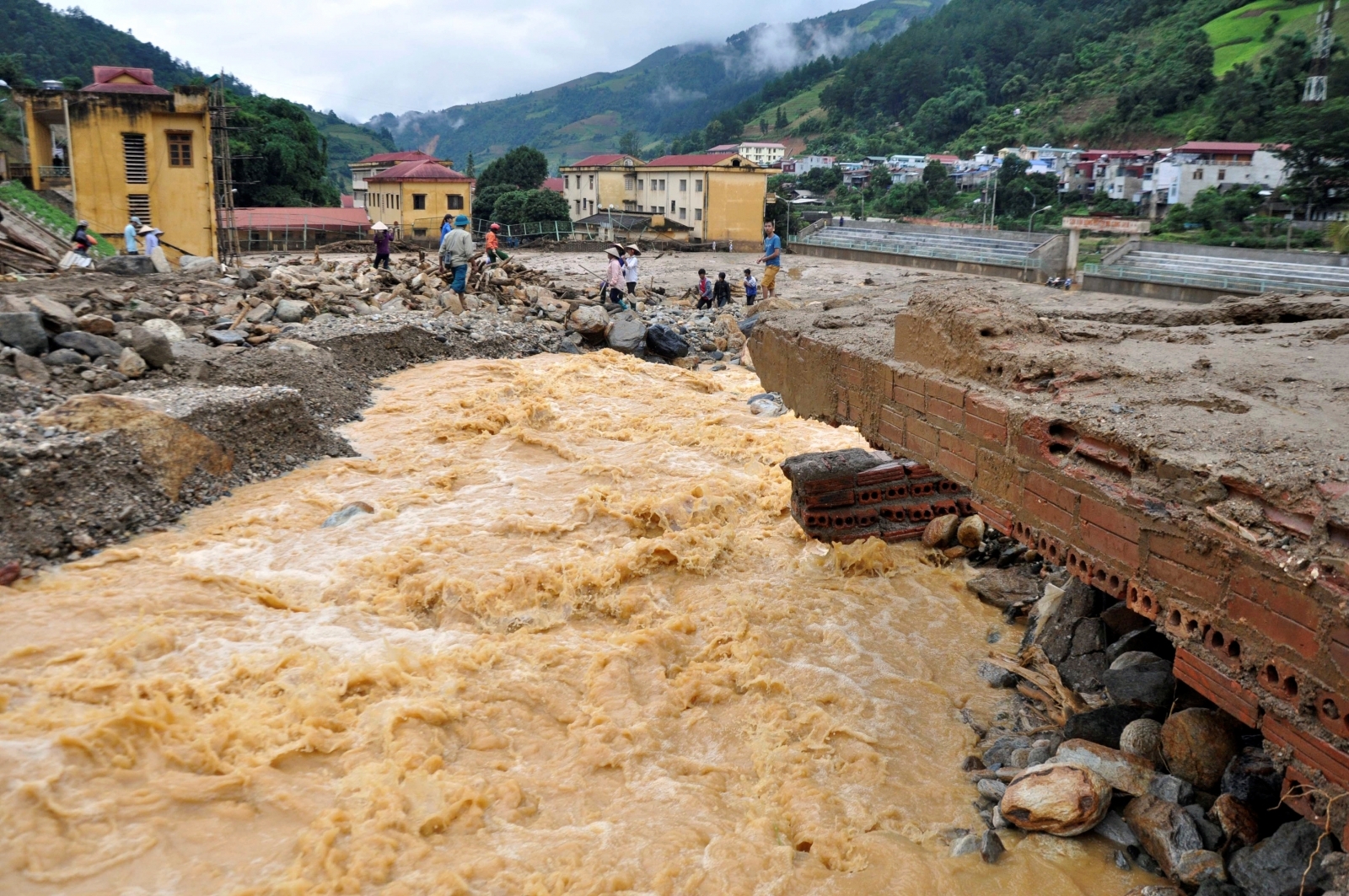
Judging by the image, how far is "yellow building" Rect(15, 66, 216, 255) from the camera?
949 inches

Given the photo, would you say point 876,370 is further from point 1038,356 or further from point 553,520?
point 553,520

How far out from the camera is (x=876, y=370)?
5.46m

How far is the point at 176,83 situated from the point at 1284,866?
4013 centimetres

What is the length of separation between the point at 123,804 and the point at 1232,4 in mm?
66100

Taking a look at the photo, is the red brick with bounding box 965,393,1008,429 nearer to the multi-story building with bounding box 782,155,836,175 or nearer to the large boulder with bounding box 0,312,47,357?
the large boulder with bounding box 0,312,47,357

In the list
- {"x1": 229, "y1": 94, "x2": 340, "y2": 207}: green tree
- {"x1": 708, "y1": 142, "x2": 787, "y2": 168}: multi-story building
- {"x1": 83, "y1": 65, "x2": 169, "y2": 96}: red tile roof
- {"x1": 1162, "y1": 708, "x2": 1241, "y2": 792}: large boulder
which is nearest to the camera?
{"x1": 1162, "y1": 708, "x2": 1241, "y2": 792}: large boulder

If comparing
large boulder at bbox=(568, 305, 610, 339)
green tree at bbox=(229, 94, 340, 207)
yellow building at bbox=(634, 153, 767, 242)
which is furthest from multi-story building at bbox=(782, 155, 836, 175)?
large boulder at bbox=(568, 305, 610, 339)

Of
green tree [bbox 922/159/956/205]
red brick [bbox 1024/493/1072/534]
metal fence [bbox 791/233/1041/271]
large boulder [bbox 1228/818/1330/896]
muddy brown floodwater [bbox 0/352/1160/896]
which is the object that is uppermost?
green tree [bbox 922/159/956/205]

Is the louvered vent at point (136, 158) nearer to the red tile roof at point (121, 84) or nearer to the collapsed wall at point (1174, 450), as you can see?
the red tile roof at point (121, 84)

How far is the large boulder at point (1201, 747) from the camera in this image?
394 centimetres

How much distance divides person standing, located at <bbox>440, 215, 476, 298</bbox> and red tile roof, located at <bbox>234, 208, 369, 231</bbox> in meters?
21.7

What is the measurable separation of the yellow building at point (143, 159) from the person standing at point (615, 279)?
14.2 metres

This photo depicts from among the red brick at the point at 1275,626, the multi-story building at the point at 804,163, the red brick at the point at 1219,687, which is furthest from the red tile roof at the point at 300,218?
the multi-story building at the point at 804,163

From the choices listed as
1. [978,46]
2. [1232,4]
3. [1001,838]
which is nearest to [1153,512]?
[1001,838]
